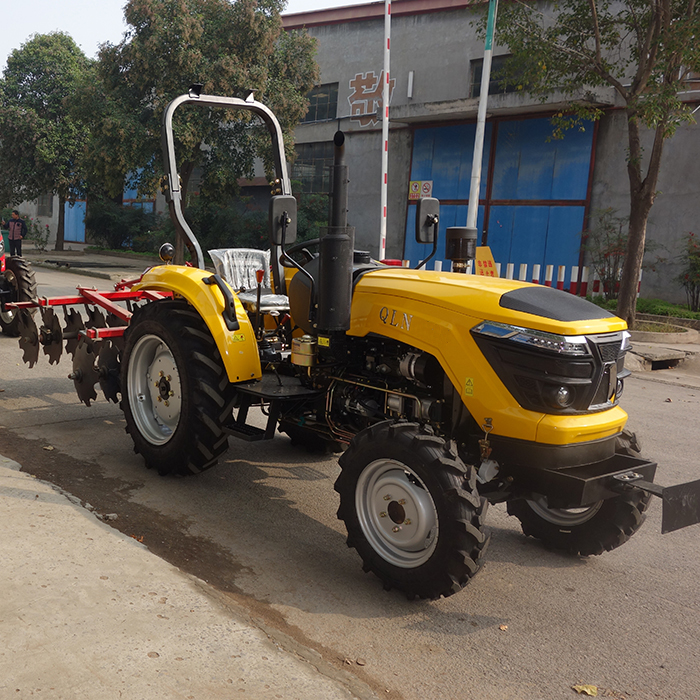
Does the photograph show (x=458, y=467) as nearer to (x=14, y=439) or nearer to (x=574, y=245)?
(x=14, y=439)

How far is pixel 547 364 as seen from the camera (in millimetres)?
3430

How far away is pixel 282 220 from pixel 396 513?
167cm

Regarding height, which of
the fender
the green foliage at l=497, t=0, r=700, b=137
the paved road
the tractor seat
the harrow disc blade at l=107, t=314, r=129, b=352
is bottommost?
the paved road

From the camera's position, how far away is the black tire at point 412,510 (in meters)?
3.35

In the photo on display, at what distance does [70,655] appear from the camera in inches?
111

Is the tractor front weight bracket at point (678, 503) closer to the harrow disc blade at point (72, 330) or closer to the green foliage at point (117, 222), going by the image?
the harrow disc blade at point (72, 330)

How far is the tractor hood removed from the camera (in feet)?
11.5

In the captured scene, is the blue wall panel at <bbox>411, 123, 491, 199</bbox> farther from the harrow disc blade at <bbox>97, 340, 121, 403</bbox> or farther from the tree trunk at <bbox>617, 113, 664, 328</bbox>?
the harrow disc blade at <bbox>97, 340, 121, 403</bbox>

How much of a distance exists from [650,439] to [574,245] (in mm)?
13171

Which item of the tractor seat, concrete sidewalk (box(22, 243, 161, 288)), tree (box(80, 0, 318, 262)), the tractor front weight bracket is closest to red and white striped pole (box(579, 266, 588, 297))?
tree (box(80, 0, 318, 262))

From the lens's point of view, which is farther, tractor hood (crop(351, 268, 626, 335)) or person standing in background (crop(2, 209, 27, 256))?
person standing in background (crop(2, 209, 27, 256))

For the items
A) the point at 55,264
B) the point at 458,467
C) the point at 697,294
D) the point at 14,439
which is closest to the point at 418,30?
the point at 697,294

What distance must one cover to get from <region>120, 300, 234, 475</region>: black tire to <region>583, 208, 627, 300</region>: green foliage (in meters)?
14.2

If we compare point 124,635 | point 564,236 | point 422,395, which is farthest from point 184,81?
point 124,635
